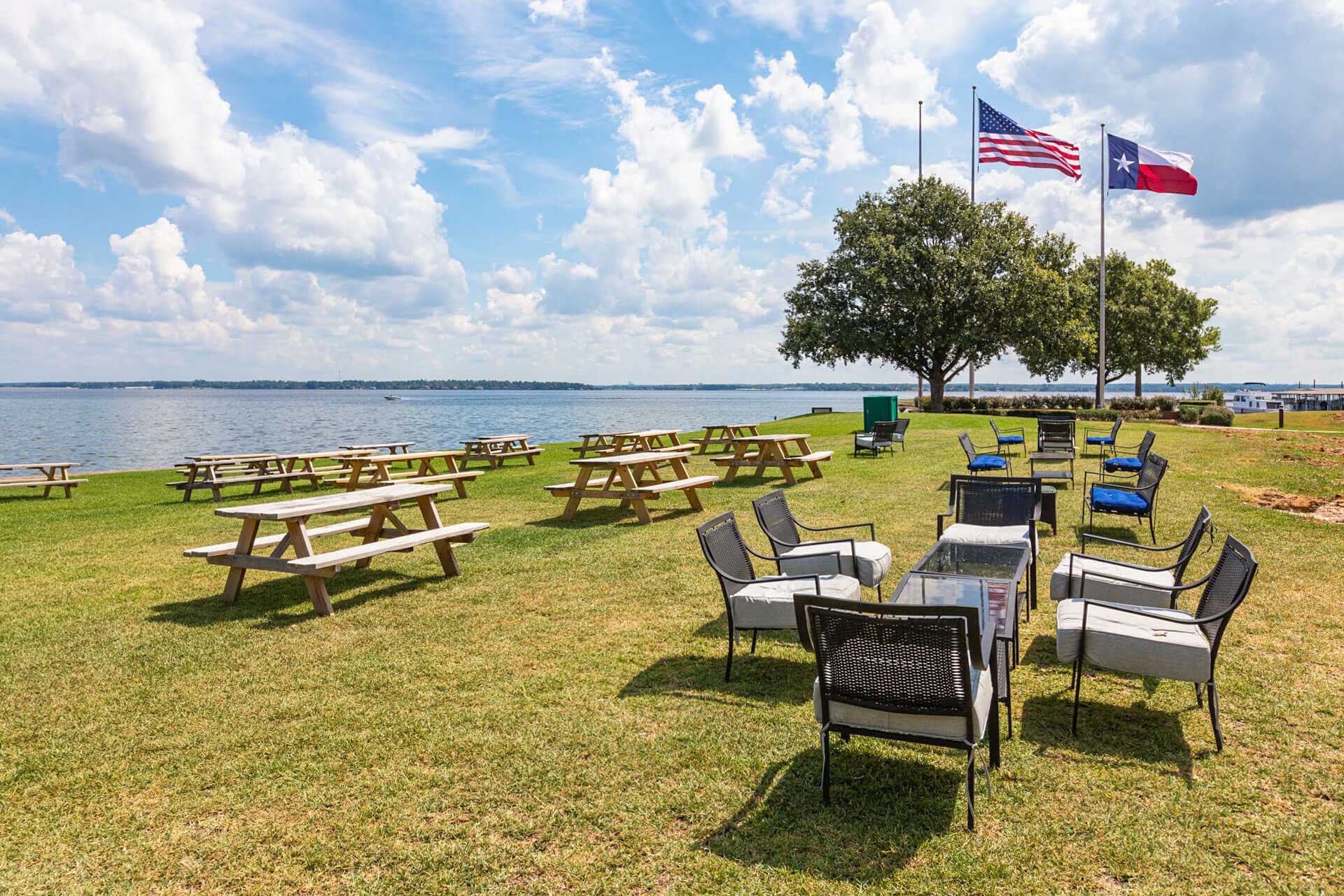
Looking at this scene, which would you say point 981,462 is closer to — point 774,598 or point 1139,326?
point 774,598

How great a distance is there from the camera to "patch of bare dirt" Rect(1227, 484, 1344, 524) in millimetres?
9422

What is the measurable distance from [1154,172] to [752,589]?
26.6 m

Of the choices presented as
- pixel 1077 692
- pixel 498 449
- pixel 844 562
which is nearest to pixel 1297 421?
pixel 498 449

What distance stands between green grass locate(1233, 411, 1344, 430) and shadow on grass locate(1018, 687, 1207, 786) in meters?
29.7

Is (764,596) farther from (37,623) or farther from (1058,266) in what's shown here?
(1058,266)

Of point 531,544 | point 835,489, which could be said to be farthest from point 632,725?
point 835,489

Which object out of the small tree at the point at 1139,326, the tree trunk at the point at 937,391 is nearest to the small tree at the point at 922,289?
the tree trunk at the point at 937,391

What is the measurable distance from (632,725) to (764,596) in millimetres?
1167

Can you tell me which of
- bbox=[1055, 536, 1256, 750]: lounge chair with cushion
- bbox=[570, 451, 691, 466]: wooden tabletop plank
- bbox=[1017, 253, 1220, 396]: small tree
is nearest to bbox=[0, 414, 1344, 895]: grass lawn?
bbox=[1055, 536, 1256, 750]: lounge chair with cushion

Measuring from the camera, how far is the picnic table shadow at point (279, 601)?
6359mm

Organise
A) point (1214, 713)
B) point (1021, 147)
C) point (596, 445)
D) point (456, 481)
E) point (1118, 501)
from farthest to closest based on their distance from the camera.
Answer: point (1021, 147), point (596, 445), point (456, 481), point (1118, 501), point (1214, 713)

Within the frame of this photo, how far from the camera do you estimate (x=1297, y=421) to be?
3238 centimetres

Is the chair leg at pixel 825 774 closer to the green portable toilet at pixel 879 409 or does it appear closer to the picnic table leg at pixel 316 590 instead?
the picnic table leg at pixel 316 590

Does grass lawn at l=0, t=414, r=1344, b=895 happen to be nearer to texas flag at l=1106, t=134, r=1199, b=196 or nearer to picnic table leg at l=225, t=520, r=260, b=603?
picnic table leg at l=225, t=520, r=260, b=603
